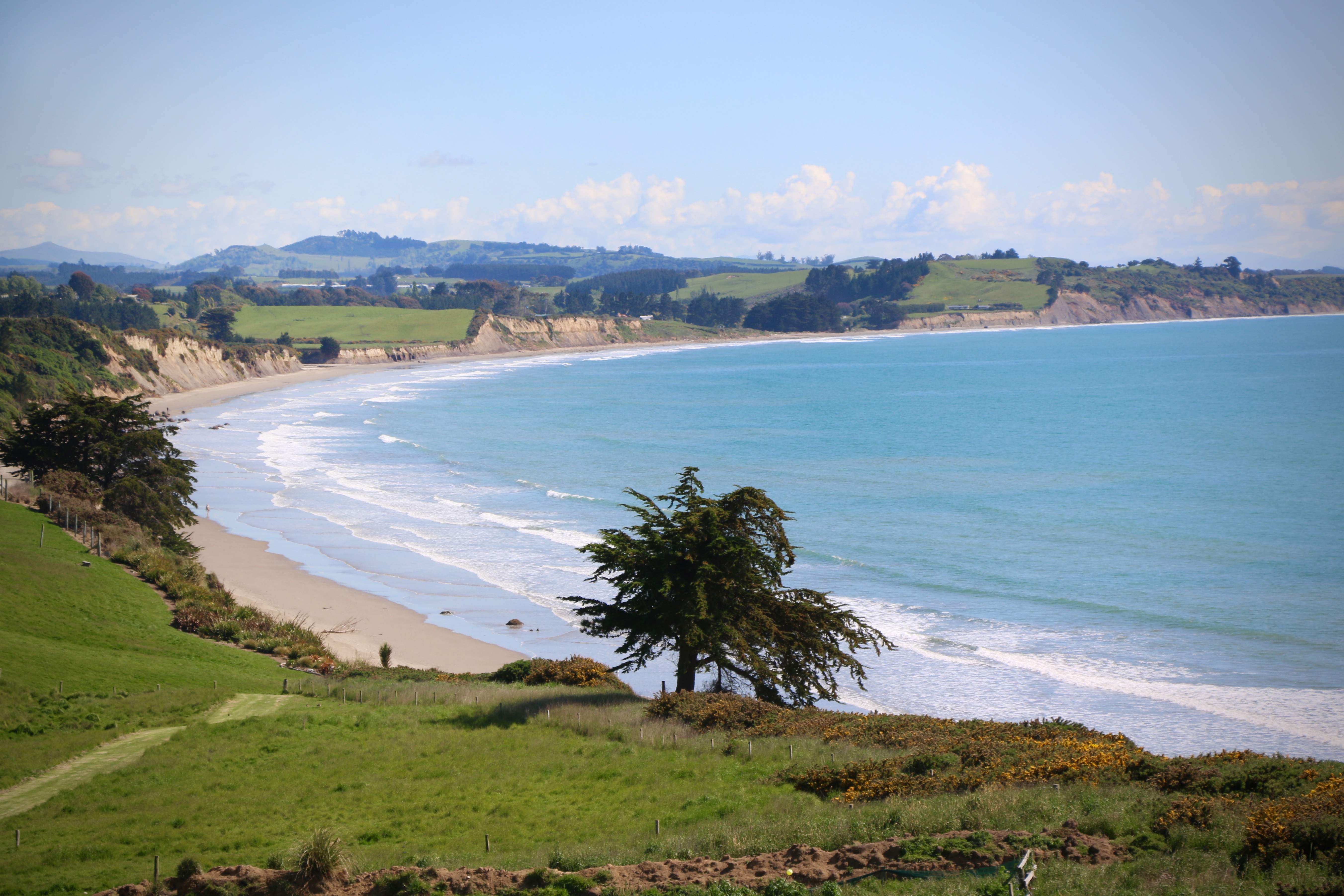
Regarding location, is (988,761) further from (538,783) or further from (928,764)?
(538,783)

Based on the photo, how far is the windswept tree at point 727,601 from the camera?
70.9 ft

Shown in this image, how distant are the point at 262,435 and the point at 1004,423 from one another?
2558 inches

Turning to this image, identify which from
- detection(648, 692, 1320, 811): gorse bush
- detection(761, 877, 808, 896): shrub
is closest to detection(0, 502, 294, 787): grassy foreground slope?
detection(648, 692, 1320, 811): gorse bush

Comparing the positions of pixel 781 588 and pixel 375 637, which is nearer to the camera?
pixel 781 588

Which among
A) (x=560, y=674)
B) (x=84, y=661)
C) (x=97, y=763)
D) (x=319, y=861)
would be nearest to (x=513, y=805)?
(x=319, y=861)

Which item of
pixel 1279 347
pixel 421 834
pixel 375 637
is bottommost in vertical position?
pixel 375 637

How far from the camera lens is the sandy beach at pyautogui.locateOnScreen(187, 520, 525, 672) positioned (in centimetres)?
2892

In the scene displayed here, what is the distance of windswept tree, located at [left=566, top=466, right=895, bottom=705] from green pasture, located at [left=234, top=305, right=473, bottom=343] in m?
155

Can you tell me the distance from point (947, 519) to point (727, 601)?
92.4ft

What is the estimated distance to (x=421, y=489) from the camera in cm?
5622

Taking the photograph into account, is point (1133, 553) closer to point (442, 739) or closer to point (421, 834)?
point (442, 739)

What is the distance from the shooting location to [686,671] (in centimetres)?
2250

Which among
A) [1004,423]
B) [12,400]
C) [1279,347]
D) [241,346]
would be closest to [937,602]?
[1004,423]

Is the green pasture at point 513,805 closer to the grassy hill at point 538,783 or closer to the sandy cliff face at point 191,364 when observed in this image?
the grassy hill at point 538,783
